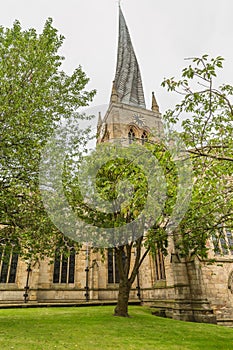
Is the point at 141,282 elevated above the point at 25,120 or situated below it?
below

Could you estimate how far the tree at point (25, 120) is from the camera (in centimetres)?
923

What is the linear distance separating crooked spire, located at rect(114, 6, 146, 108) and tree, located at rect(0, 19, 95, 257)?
110ft

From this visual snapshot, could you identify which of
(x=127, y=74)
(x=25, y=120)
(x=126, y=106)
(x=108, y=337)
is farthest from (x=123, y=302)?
(x=127, y=74)

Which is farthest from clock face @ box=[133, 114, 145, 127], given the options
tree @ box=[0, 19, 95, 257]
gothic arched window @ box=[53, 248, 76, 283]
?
tree @ box=[0, 19, 95, 257]

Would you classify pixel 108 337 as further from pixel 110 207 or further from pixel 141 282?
pixel 141 282

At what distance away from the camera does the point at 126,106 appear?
38.3 m

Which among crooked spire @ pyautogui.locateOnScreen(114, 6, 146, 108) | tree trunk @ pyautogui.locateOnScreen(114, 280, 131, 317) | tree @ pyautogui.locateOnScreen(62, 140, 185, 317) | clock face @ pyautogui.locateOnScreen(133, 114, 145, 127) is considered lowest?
tree trunk @ pyautogui.locateOnScreen(114, 280, 131, 317)

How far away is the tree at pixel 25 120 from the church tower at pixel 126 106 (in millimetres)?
16127

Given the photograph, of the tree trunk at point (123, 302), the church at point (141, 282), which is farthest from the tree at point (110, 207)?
the church at point (141, 282)

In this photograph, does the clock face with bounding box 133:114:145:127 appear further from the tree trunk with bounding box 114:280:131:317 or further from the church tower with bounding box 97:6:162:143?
the tree trunk with bounding box 114:280:131:317

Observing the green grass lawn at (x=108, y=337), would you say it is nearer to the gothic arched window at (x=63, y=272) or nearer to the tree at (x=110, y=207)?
the tree at (x=110, y=207)

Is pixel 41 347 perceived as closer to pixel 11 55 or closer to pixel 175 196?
pixel 175 196

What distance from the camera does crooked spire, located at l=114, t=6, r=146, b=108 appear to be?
45.3 metres

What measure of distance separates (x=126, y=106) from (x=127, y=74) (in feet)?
47.3
